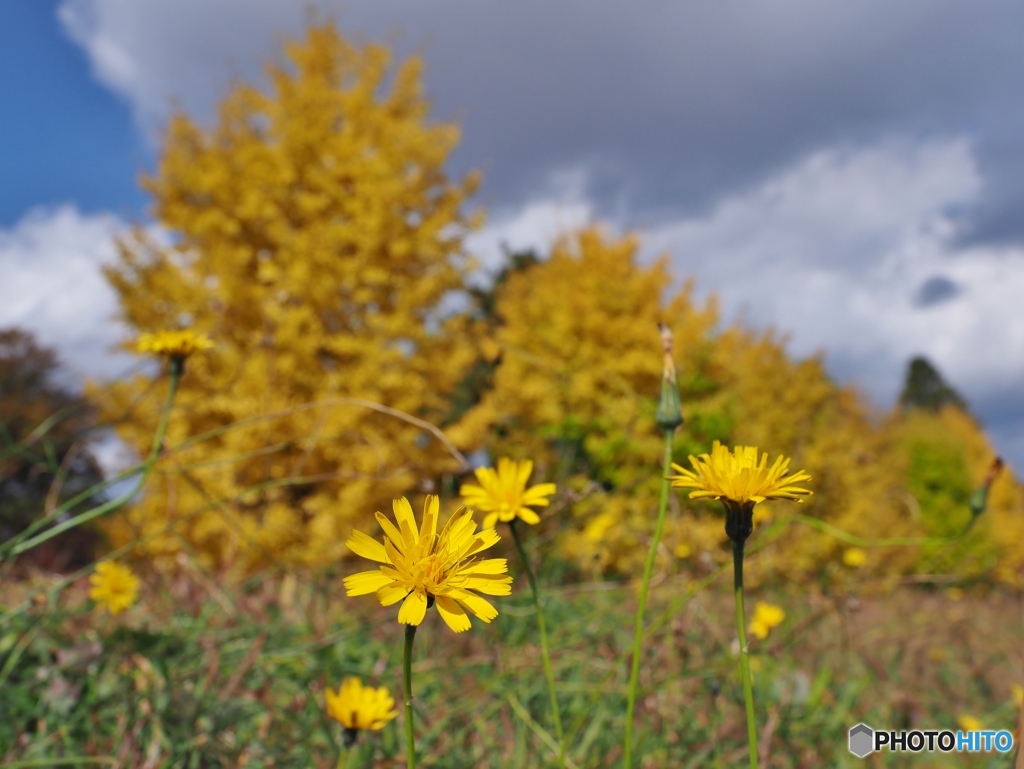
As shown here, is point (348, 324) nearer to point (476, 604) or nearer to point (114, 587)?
point (114, 587)

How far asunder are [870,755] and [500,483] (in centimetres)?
154

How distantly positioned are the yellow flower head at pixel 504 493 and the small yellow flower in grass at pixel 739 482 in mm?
299

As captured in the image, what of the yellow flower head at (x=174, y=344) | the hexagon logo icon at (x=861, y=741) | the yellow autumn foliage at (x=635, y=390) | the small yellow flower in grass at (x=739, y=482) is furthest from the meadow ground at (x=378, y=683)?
the yellow autumn foliage at (x=635, y=390)

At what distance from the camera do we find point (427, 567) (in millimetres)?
588

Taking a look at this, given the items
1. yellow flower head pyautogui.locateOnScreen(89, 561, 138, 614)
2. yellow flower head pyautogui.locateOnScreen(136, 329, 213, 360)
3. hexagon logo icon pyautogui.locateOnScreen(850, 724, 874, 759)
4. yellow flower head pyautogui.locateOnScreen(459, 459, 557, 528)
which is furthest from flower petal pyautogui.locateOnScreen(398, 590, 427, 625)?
hexagon logo icon pyautogui.locateOnScreen(850, 724, 874, 759)

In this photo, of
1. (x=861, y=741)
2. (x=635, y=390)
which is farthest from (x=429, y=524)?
(x=635, y=390)

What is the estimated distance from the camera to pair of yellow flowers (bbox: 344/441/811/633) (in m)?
0.58

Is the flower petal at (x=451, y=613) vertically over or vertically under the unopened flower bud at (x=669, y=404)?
under

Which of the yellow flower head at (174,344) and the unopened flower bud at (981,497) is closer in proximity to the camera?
the unopened flower bud at (981,497)

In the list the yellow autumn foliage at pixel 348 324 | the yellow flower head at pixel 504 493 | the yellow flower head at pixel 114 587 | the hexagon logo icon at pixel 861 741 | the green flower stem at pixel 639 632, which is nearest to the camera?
the green flower stem at pixel 639 632

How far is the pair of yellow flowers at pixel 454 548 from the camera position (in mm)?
576

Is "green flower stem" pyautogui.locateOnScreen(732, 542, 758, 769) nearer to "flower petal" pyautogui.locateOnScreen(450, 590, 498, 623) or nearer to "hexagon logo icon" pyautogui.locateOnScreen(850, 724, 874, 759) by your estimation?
"flower petal" pyautogui.locateOnScreen(450, 590, 498, 623)

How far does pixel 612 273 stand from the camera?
1093cm

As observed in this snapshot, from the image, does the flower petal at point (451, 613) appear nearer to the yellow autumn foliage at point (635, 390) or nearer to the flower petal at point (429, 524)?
the flower petal at point (429, 524)
